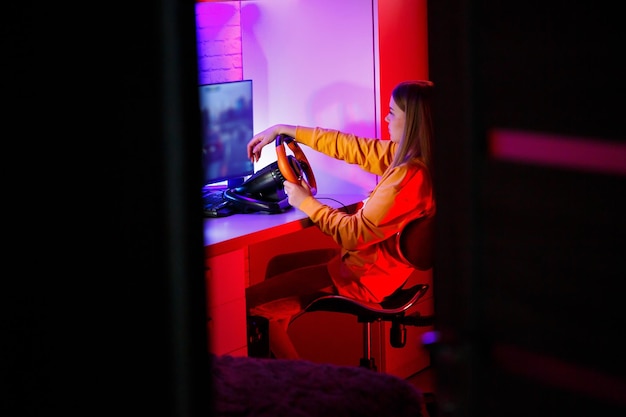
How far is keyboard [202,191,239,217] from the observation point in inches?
133

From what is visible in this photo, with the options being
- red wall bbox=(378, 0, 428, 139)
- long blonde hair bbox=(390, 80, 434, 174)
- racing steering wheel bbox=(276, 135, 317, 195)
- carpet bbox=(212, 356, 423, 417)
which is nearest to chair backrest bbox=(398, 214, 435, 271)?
long blonde hair bbox=(390, 80, 434, 174)

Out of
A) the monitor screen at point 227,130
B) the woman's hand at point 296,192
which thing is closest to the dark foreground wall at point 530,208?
the woman's hand at point 296,192

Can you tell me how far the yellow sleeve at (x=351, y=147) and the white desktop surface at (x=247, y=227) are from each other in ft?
0.66

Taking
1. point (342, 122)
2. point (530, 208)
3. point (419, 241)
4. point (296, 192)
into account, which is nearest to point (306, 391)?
point (530, 208)

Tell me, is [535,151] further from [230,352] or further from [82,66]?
[230,352]

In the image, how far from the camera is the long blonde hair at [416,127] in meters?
3.17

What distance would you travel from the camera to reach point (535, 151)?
4.45 feet

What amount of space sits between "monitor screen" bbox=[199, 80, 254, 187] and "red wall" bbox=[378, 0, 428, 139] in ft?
2.05

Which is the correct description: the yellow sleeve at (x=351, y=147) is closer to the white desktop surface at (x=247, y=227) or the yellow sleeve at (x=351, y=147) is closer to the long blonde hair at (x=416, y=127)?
the white desktop surface at (x=247, y=227)

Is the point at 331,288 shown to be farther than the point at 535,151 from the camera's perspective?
Yes

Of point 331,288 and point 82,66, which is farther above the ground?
point 82,66

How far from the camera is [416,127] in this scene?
3.19m

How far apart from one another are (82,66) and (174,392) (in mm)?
595

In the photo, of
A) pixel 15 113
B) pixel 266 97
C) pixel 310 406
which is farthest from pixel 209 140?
pixel 15 113
